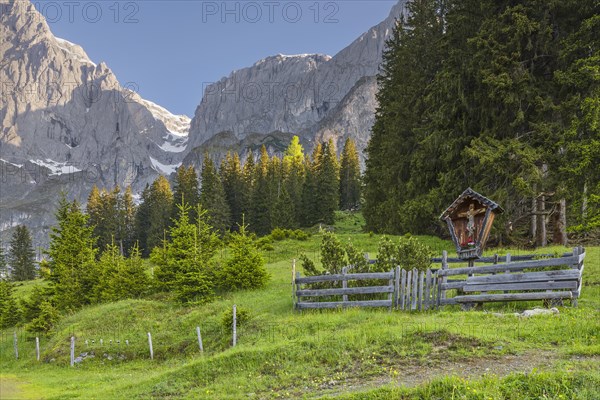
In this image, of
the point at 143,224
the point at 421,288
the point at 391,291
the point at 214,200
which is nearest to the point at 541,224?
the point at 421,288

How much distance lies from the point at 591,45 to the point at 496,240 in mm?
12923

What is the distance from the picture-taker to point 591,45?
2252cm

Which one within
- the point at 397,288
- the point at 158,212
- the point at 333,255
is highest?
the point at 158,212

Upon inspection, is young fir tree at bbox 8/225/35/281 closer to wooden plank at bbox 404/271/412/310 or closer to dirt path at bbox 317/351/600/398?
wooden plank at bbox 404/271/412/310

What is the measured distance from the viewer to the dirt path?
761 centimetres

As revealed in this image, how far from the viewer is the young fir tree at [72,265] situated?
98.8 feet

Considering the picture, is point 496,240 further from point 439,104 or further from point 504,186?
point 439,104

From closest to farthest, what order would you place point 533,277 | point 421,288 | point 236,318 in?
1. point 533,277
2. point 421,288
3. point 236,318

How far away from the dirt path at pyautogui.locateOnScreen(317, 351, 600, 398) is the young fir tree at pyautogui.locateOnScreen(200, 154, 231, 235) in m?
58.1

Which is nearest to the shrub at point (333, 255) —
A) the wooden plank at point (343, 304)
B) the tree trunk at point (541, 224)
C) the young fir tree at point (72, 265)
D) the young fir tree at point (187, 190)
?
the wooden plank at point (343, 304)

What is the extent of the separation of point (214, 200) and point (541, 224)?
51600 millimetres

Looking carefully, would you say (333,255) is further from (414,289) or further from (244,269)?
(244,269)

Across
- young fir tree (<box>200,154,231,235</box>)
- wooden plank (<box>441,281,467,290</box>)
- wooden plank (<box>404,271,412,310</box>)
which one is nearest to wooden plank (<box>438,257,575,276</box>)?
wooden plank (<box>441,281,467,290</box>)

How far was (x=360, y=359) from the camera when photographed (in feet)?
31.2
